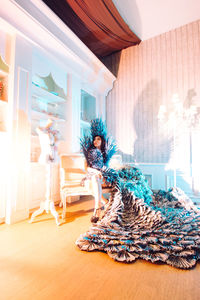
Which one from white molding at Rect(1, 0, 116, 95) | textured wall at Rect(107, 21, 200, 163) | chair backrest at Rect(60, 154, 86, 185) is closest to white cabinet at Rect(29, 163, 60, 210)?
chair backrest at Rect(60, 154, 86, 185)

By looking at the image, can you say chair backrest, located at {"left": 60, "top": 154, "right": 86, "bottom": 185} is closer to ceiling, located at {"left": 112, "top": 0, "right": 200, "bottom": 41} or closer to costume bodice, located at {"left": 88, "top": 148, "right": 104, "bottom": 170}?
costume bodice, located at {"left": 88, "top": 148, "right": 104, "bottom": 170}

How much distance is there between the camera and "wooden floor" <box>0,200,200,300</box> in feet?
3.05

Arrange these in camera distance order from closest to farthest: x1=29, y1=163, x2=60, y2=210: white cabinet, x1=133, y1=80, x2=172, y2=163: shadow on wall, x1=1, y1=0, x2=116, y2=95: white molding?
x1=1, y1=0, x2=116, y2=95: white molding
x1=29, y1=163, x2=60, y2=210: white cabinet
x1=133, y1=80, x2=172, y2=163: shadow on wall

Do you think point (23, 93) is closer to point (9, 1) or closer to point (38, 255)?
point (9, 1)

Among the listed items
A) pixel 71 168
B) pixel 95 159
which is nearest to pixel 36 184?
pixel 71 168

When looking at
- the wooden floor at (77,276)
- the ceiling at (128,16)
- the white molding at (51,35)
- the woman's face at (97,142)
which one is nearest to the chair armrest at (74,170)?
the woman's face at (97,142)

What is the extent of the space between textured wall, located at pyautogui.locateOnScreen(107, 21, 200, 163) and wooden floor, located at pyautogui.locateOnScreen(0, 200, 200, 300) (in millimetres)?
2584

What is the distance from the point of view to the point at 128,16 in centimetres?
303

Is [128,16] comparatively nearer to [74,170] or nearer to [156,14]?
[156,14]

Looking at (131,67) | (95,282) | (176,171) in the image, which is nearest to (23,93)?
(95,282)

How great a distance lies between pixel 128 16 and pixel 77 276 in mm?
3902

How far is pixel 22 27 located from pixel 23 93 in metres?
0.83

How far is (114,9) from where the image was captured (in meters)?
2.76

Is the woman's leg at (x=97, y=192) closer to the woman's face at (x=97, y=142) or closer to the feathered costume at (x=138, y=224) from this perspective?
the feathered costume at (x=138, y=224)
